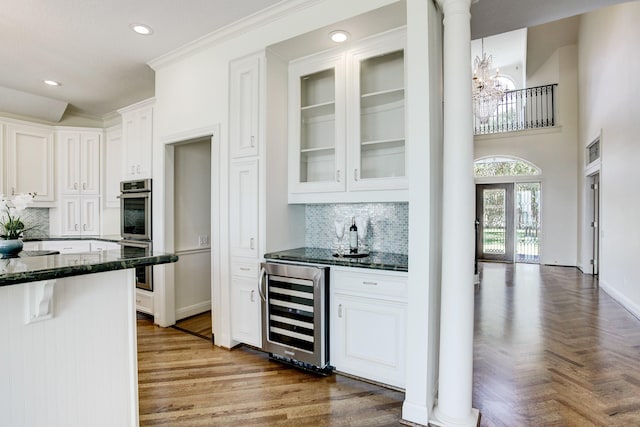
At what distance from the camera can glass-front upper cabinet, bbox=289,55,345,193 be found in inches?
125

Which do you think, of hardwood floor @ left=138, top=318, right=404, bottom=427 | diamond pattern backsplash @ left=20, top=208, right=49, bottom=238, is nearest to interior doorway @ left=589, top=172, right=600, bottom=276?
hardwood floor @ left=138, top=318, right=404, bottom=427

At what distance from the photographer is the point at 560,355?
306 centimetres

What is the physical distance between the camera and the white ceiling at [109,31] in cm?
268

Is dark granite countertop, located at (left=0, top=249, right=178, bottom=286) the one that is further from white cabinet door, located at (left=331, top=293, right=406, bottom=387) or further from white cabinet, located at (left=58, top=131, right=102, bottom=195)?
white cabinet, located at (left=58, top=131, right=102, bottom=195)

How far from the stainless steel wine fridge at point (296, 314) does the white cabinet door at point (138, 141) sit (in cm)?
231

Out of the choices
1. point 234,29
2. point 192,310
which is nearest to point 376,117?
point 234,29

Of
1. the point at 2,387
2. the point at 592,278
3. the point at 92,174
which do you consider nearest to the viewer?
the point at 2,387

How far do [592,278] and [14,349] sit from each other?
8.50 m

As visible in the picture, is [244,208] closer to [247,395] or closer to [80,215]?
[247,395]

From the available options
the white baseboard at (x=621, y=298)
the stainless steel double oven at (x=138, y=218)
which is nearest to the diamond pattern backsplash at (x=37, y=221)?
the stainless steel double oven at (x=138, y=218)

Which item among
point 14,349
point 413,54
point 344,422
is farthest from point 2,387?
point 413,54

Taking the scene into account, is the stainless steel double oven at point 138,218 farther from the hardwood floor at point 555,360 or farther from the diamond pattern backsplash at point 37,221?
the hardwood floor at point 555,360

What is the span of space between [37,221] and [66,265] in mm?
5226

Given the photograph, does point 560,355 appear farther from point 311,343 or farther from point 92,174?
point 92,174
